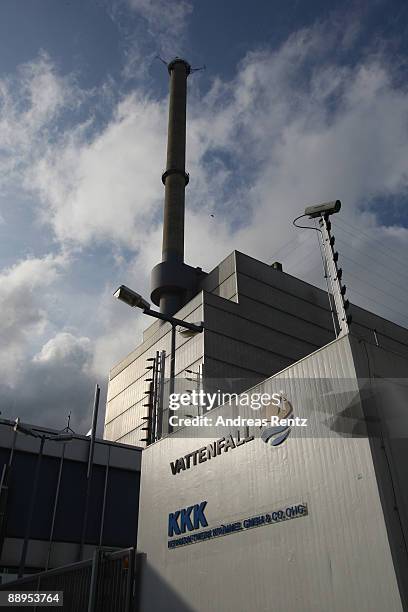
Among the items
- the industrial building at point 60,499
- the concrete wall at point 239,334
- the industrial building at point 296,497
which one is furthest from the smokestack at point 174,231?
the industrial building at point 296,497

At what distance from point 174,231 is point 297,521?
4300 cm

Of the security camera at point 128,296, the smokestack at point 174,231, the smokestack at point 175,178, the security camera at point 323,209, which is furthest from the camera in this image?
the smokestack at point 175,178

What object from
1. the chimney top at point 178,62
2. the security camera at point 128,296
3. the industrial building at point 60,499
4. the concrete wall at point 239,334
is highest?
the chimney top at point 178,62

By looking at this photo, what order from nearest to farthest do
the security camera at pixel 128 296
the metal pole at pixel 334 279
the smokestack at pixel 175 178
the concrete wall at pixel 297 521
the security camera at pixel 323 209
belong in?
the concrete wall at pixel 297 521, the metal pole at pixel 334 279, the security camera at pixel 323 209, the security camera at pixel 128 296, the smokestack at pixel 175 178

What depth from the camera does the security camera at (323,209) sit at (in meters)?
14.0

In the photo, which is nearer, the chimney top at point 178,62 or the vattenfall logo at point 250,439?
the vattenfall logo at point 250,439

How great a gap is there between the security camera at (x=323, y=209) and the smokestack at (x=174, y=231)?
115 ft

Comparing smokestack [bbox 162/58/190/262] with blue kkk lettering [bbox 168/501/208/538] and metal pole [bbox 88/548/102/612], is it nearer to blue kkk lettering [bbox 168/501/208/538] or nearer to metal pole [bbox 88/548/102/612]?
blue kkk lettering [bbox 168/501/208/538]

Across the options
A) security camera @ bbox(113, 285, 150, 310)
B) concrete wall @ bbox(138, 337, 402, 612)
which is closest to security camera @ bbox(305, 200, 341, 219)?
concrete wall @ bbox(138, 337, 402, 612)

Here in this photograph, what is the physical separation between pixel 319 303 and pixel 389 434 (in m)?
41.3

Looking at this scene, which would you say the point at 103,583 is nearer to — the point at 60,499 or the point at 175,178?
the point at 60,499

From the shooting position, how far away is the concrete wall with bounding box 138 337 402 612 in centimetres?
963

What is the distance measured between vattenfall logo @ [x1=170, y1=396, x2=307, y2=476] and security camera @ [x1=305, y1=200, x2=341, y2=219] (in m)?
5.41

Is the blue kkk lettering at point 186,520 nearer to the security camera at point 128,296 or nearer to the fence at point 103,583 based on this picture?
the fence at point 103,583
